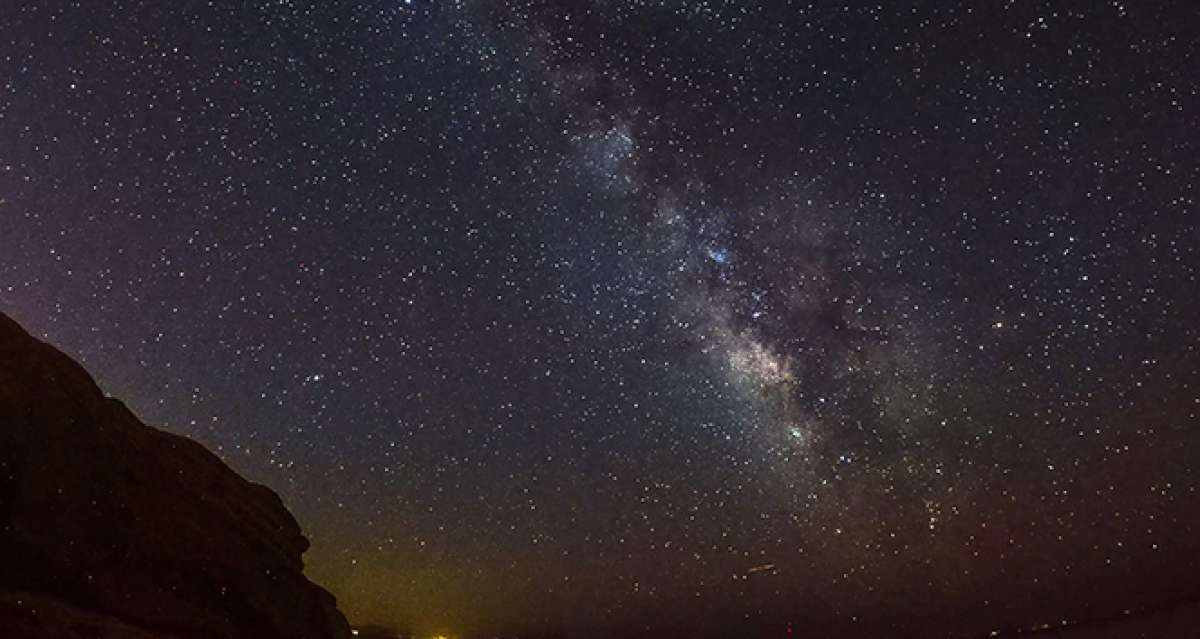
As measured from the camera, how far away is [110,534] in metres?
15.9

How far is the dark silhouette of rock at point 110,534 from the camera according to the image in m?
14.4

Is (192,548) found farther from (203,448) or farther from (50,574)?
(203,448)

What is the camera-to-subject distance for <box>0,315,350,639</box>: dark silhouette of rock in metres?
14.4

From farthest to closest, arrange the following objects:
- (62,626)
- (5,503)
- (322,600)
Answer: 1. (322,600)
2. (5,503)
3. (62,626)

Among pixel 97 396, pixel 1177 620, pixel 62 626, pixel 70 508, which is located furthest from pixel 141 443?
pixel 1177 620

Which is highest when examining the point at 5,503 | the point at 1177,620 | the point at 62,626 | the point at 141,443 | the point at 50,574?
the point at 1177,620

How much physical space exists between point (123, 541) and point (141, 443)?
265cm

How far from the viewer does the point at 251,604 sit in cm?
1880

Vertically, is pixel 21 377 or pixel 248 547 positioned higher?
pixel 21 377

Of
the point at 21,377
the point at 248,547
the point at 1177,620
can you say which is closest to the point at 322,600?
the point at 248,547

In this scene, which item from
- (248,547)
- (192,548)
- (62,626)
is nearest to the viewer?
(62,626)

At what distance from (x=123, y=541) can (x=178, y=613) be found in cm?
169

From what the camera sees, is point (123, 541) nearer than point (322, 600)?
Yes

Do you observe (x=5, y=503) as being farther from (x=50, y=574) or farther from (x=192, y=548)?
(x=192, y=548)
